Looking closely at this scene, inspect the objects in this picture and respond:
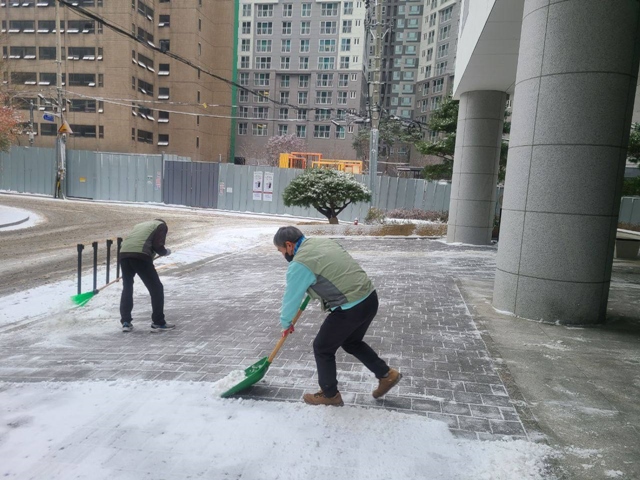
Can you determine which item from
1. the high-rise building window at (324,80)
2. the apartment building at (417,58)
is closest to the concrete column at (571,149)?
the apartment building at (417,58)

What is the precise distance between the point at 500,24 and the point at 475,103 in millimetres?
4841

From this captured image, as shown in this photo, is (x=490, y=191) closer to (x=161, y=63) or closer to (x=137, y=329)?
(x=137, y=329)

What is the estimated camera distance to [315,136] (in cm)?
6756

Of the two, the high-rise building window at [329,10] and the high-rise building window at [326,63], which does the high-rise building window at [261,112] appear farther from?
the high-rise building window at [329,10]

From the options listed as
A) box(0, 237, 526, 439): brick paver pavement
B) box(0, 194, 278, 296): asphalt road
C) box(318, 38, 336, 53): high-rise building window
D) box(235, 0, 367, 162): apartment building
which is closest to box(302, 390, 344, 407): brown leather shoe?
box(0, 237, 526, 439): brick paver pavement

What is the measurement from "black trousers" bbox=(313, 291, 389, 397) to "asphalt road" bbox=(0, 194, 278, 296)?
7.40 m

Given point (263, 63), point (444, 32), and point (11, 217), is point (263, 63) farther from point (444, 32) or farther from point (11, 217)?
point (11, 217)

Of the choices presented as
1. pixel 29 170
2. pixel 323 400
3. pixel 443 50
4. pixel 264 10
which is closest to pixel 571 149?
pixel 323 400

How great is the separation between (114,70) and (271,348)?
47.3m

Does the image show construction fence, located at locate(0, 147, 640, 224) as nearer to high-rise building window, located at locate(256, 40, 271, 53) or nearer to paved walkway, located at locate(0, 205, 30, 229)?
paved walkway, located at locate(0, 205, 30, 229)

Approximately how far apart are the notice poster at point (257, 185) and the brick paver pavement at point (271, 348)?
18144mm

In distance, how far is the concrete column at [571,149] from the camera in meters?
6.05

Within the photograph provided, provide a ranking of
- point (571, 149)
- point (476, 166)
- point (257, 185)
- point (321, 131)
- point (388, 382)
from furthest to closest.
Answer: point (321, 131) < point (257, 185) < point (476, 166) < point (571, 149) < point (388, 382)

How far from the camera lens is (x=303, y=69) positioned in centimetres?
6819
